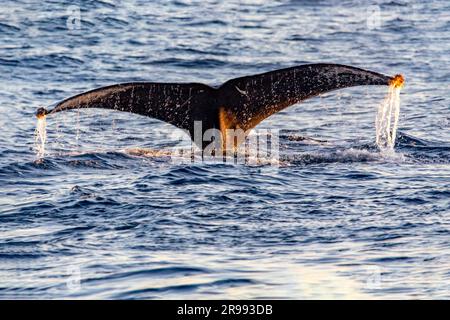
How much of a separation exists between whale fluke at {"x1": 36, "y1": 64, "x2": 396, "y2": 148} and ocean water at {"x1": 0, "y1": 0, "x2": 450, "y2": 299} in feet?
2.48

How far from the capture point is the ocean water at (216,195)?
377 inches

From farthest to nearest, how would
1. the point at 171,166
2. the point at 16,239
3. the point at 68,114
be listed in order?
the point at 68,114 → the point at 171,166 → the point at 16,239

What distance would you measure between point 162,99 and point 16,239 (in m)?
3.05

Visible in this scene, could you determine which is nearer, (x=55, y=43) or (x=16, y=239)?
(x=16, y=239)

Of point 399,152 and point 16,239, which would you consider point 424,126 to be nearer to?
point 399,152

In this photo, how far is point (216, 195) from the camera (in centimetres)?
1248

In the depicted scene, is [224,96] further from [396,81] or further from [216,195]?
[396,81]

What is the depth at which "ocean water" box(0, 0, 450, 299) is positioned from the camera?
9.59 m

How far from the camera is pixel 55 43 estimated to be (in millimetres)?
25969

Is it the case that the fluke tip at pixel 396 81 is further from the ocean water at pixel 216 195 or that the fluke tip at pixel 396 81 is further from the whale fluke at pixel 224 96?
the ocean water at pixel 216 195

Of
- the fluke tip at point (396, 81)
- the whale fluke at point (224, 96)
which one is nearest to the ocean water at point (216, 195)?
the whale fluke at point (224, 96)

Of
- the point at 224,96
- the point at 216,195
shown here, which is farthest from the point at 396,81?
the point at 216,195

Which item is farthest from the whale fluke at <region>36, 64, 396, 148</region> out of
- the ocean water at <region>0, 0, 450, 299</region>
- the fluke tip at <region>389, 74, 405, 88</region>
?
the ocean water at <region>0, 0, 450, 299</region>

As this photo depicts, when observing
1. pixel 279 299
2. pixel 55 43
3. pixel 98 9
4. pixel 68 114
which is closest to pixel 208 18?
pixel 98 9
